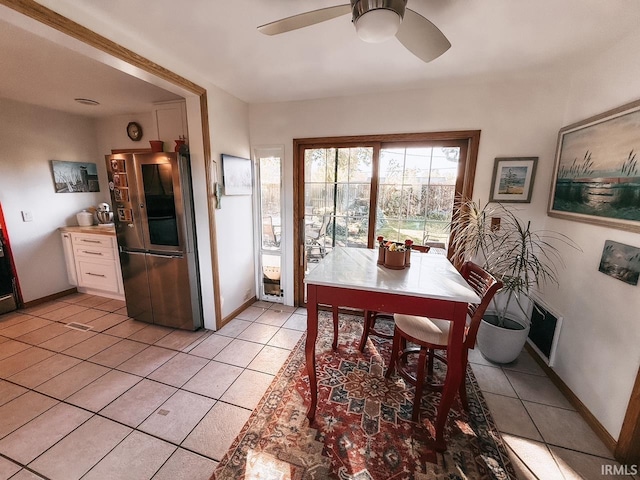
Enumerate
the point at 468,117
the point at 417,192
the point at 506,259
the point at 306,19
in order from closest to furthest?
the point at 306,19 < the point at 506,259 < the point at 468,117 < the point at 417,192

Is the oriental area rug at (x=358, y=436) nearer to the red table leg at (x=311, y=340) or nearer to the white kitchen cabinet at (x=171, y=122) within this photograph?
the red table leg at (x=311, y=340)

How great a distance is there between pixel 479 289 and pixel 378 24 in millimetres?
1578

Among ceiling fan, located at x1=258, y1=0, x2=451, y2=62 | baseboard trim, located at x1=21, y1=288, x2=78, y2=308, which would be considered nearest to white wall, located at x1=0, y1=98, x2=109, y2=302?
baseboard trim, located at x1=21, y1=288, x2=78, y2=308

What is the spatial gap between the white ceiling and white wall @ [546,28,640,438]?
197mm

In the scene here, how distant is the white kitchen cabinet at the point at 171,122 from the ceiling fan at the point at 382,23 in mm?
1834

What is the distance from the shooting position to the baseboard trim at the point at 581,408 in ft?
4.82

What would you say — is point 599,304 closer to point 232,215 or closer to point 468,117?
point 468,117

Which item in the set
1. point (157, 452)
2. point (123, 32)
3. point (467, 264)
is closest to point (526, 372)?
point (467, 264)

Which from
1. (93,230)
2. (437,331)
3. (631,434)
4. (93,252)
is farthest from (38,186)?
(631,434)

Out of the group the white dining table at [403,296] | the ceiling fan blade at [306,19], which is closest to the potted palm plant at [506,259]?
the white dining table at [403,296]

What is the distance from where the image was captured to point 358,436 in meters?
1.51

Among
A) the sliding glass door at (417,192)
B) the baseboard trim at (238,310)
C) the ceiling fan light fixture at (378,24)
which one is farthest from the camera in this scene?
the baseboard trim at (238,310)

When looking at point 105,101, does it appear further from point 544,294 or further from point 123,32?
point 544,294

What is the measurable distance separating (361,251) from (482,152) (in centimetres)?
149
